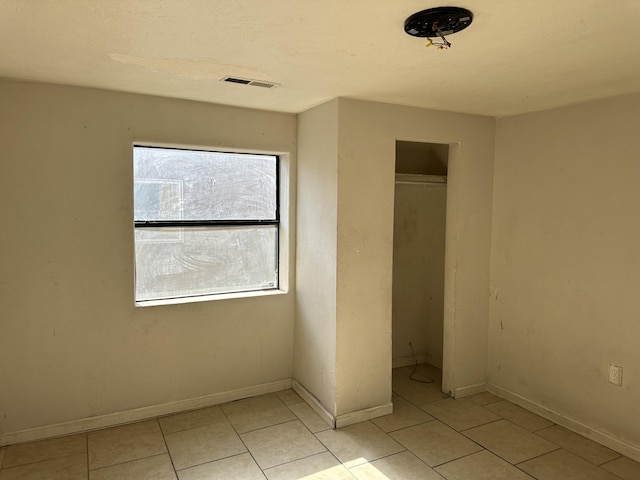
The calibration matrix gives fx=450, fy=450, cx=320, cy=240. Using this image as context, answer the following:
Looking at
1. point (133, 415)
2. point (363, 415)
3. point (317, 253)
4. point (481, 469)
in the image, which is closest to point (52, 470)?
point (133, 415)

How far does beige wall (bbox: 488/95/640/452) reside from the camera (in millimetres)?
2865

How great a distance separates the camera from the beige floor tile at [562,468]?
2621 millimetres

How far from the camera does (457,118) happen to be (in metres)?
3.49

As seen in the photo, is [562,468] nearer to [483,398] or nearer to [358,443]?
[483,398]

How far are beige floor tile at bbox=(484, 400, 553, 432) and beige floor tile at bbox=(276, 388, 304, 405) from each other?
149cm

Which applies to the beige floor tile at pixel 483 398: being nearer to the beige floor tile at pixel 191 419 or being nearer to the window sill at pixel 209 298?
the window sill at pixel 209 298

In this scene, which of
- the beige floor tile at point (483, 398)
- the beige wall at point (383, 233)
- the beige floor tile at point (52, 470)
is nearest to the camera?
the beige floor tile at point (52, 470)

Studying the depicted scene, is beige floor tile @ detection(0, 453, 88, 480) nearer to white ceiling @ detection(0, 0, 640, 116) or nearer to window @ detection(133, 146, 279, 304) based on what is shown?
window @ detection(133, 146, 279, 304)

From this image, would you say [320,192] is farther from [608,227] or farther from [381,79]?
[608,227]

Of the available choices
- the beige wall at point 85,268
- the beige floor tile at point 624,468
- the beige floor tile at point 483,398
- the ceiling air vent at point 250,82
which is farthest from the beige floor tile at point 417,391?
the ceiling air vent at point 250,82

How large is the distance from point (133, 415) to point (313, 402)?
51.2 inches

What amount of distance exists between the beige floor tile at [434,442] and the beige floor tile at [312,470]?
516 mm

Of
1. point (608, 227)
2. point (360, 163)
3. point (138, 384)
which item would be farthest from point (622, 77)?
point (138, 384)

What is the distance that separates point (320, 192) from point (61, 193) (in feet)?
5.65
